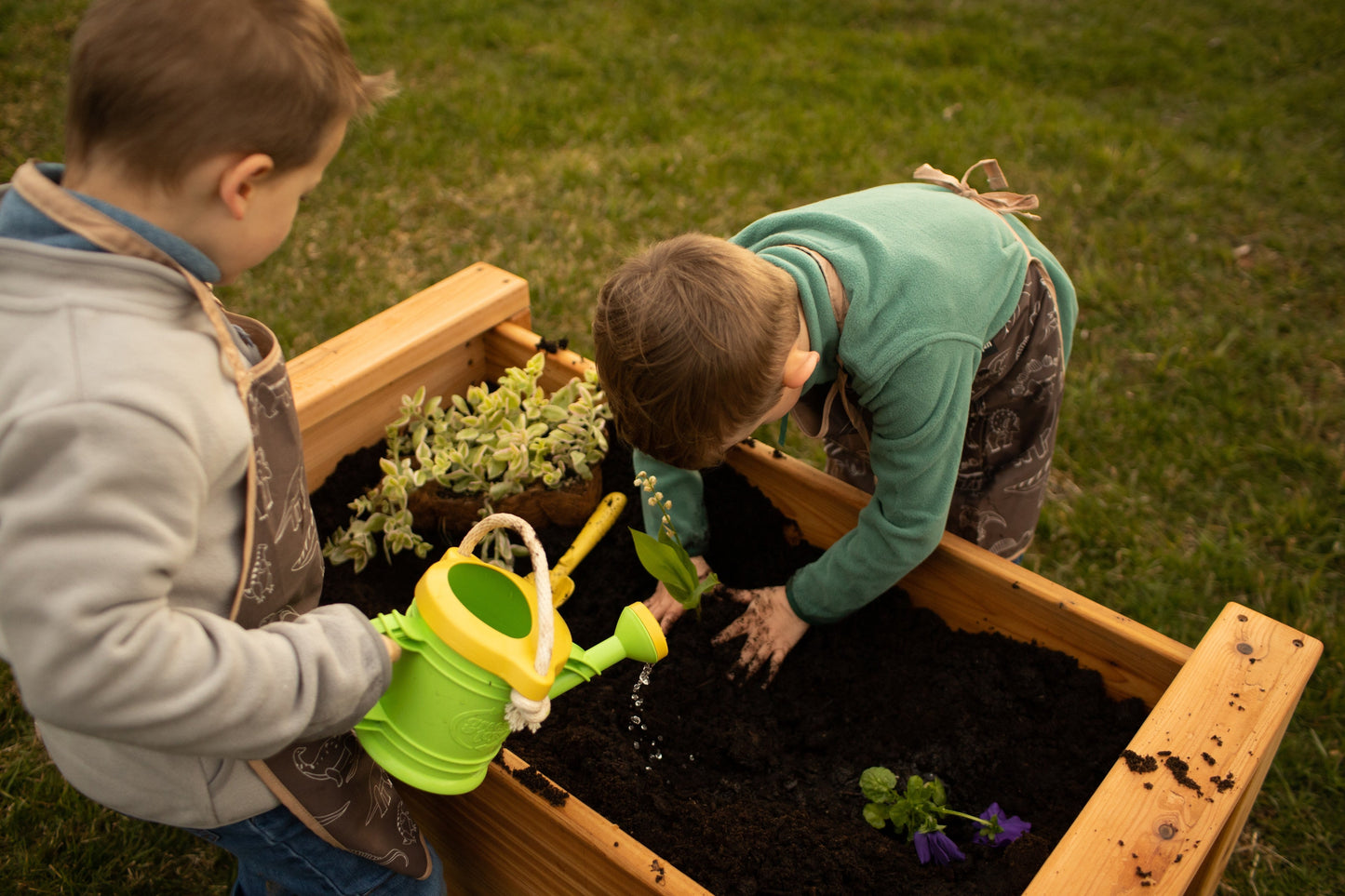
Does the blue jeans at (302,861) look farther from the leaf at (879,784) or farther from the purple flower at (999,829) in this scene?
the purple flower at (999,829)

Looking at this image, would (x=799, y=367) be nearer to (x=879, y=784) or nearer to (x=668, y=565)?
(x=668, y=565)

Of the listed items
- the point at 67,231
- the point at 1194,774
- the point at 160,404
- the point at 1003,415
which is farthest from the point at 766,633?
the point at 67,231

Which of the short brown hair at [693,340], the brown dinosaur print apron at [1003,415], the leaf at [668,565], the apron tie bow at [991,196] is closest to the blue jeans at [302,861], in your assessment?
the leaf at [668,565]

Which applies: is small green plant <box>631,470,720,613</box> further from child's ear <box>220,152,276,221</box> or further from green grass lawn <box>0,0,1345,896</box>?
green grass lawn <box>0,0,1345,896</box>

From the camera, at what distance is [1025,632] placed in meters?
1.87

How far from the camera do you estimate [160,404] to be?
92 cm

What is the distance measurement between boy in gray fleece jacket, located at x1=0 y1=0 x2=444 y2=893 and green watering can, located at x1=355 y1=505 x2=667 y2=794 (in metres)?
0.08

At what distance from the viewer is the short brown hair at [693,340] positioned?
4.43 ft

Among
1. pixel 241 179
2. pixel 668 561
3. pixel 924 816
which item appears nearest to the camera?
pixel 241 179

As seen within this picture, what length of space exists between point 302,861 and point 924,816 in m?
0.99

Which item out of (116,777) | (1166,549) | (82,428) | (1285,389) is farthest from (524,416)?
(1285,389)

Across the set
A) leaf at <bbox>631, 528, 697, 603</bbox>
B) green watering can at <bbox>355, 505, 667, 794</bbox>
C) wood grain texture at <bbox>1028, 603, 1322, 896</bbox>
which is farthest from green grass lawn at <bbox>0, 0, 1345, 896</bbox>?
leaf at <bbox>631, 528, 697, 603</bbox>

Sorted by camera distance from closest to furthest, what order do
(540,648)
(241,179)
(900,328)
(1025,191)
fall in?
1. (241,179)
2. (540,648)
3. (900,328)
4. (1025,191)

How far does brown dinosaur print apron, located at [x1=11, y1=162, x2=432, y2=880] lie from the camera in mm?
964
